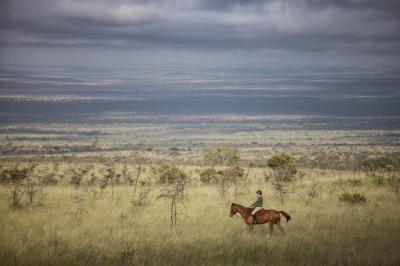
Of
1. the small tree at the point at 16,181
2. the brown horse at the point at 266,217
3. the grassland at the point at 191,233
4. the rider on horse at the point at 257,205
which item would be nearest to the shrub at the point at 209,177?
the grassland at the point at 191,233

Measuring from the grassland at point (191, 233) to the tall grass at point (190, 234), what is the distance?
0.8 inches

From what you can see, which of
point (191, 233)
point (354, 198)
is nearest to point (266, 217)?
point (191, 233)

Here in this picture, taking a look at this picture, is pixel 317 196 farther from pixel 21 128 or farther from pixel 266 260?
pixel 21 128

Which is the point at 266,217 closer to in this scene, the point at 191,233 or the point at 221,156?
the point at 191,233

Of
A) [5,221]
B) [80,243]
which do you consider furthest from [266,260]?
[5,221]

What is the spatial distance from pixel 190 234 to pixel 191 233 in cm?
17

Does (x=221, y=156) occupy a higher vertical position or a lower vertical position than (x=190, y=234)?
lower

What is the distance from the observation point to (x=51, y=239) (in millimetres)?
10820

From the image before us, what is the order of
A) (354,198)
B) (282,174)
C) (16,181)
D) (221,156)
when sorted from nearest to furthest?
(354,198) → (16,181) → (282,174) → (221,156)

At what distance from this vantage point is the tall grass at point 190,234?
968 cm

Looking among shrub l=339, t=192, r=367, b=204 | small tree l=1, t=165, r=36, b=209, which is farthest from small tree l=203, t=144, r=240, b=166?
shrub l=339, t=192, r=367, b=204

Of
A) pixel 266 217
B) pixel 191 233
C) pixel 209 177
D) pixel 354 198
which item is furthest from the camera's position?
pixel 209 177

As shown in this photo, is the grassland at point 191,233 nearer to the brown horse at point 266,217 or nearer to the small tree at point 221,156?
the brown horse at point 266,217

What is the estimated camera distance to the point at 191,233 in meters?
11.8
